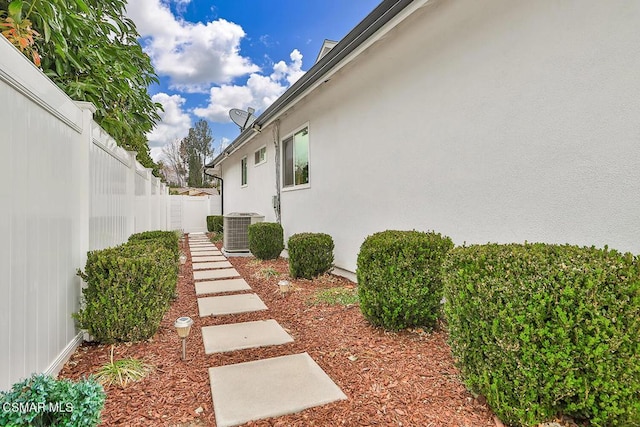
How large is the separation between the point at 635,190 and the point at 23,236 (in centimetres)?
425

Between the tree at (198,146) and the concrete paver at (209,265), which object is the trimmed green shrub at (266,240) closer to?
the concrete paver at (209,265)

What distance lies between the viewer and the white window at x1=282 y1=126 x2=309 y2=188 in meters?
8.01

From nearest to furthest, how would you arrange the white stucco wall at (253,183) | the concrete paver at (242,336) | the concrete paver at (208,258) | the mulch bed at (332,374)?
the mulch bed at (332,374), the concrete paver at (242,336), the concrete paver at (208,258), the white stucco wall at (253,183)

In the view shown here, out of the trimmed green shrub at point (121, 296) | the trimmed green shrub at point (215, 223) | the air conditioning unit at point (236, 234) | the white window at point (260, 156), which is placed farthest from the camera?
the trimmed green shrub at point (215, 223)

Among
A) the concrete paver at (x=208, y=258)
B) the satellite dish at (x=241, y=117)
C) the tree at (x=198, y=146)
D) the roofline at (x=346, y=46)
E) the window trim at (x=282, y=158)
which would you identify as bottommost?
the concrete paver at (x=208, y=258)

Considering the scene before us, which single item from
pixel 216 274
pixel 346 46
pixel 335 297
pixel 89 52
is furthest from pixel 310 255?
pixel 89 52

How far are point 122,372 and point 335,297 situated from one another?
2.96 meters

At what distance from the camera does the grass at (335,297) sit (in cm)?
473

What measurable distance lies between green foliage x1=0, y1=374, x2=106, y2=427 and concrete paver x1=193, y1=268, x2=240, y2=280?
5.24 meters

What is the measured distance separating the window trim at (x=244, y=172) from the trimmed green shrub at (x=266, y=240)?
522 cm

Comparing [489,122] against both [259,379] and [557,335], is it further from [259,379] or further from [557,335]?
[259,379]

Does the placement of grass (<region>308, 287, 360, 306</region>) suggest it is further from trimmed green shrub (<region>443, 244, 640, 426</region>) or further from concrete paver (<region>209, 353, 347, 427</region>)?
trimmed green shrub (<region>443, 244, 640, 426</region>)

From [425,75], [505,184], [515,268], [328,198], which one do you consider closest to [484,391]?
[515,268]

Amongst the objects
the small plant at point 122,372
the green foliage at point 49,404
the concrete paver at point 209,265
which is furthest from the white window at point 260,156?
the green foliage at point 49,404
